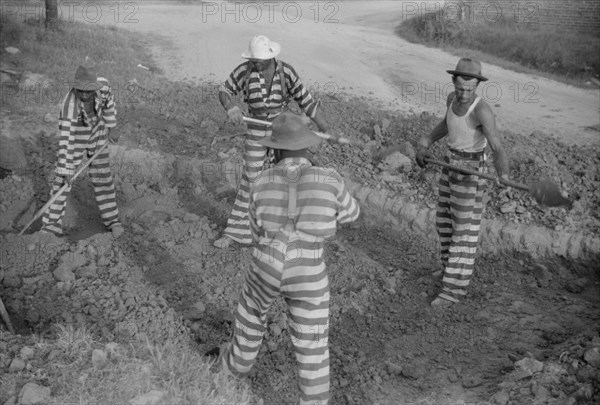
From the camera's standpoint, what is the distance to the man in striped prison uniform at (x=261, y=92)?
5.34 m

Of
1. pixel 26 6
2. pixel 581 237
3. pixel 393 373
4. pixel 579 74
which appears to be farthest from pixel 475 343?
pixel 26 6

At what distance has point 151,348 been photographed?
4164mm

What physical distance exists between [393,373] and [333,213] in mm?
1611

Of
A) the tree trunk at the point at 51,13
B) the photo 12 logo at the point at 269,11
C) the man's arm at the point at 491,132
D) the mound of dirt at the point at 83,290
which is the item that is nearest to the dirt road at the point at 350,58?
the photo 12 logo at the point at 269,11

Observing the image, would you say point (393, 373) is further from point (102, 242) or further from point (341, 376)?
point (102, 242)

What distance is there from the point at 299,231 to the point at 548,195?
2175mm

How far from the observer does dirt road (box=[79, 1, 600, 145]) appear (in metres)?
10.2

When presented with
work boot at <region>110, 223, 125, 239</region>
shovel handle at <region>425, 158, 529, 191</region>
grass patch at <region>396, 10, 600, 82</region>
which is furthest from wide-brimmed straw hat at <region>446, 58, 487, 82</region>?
grass patch at <region>396, 10, 600, 82</region>

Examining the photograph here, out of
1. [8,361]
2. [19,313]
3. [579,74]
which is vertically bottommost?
[19,313]

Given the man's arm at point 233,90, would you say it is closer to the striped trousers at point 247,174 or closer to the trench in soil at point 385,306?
the striped trousers at point 247,174

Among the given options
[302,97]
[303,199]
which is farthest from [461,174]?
[303,199]

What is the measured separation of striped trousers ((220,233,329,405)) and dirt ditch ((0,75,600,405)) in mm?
708

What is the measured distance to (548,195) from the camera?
474cm

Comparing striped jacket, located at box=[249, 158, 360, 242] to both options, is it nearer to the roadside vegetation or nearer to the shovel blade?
the roadside vegetation
